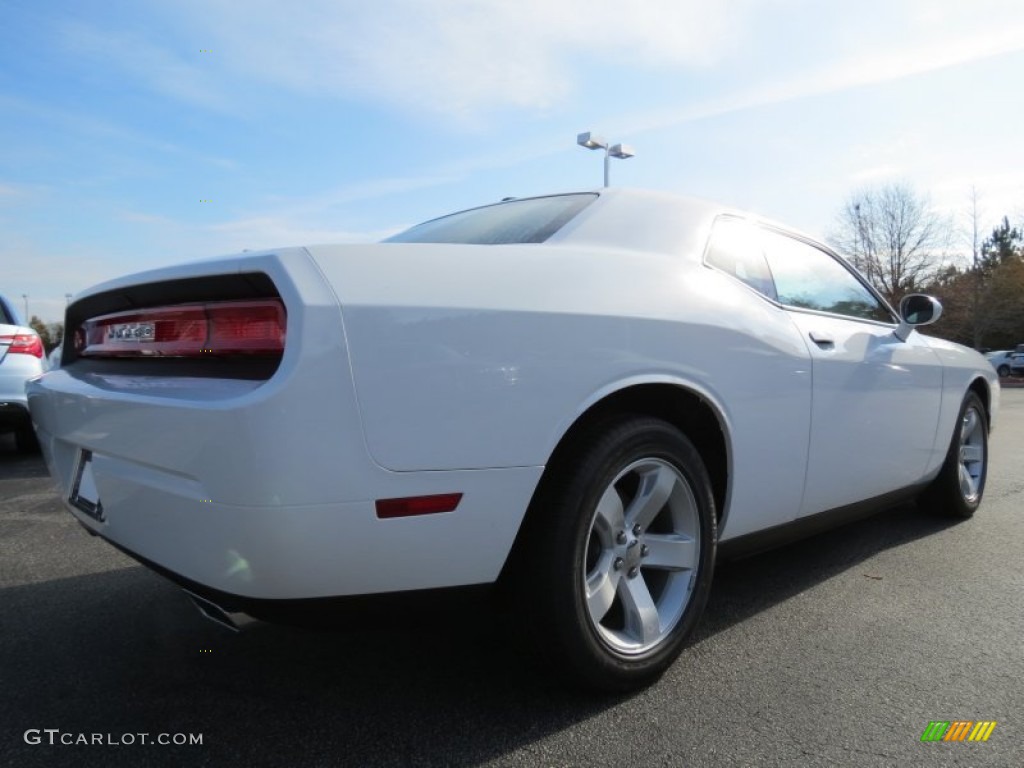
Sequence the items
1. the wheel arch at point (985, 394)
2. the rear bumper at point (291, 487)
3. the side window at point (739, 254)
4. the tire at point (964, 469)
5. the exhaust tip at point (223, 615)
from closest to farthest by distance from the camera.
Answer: the rear bumper at point (291, 487), the exhaust tip at point (223, 615), the side window at point (739, 254), the tire at point (964, 469), the wheel arch at point (985, 394)

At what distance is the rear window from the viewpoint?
2.31m

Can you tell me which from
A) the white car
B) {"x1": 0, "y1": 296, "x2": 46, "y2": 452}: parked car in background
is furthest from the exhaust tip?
{"x1": 0, "y1": 296, "x2": 46, "y2": 452}: parked car in background

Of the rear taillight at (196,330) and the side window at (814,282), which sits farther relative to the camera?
the side window at (814,282)

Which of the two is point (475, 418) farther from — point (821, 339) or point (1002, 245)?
point (1002, 245)

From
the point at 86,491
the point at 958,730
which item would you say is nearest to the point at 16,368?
the point at 86,491

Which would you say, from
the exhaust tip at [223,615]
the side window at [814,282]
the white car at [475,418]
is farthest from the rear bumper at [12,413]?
the side window at [814,282]

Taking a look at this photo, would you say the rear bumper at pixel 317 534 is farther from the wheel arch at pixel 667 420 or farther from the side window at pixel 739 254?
the side window at pixel 739 254

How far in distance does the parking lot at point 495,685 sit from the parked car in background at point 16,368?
129 inches

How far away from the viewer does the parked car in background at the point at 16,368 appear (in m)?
5.74

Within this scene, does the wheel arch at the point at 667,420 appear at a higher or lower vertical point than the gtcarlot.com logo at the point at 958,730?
higher

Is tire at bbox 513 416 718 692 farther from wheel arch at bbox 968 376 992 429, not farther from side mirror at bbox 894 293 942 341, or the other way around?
wheel arch at bbox 968 376 992 429

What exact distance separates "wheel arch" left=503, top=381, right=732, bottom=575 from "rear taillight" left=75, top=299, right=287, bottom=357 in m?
0.74

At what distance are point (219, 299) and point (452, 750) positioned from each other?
4.00ft

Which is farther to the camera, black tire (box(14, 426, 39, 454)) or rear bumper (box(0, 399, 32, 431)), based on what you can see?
black tire (box(14, 426, 39, 454))
